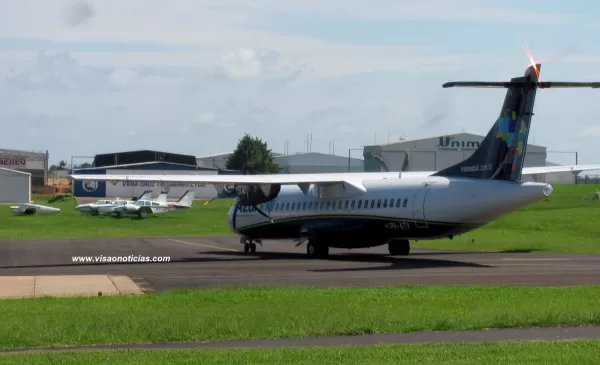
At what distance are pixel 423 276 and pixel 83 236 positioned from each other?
31380 mm

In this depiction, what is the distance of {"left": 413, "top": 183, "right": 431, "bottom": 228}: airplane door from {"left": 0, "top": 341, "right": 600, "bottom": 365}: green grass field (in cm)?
1803

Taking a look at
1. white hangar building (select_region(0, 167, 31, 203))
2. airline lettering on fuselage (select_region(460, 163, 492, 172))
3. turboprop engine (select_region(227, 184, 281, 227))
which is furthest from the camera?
white hangar building (select_region(0, 167, 31, 203))

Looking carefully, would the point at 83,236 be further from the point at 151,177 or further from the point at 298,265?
the point at 298,265

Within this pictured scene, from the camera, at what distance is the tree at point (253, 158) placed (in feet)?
386

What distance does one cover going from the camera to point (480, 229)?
4850 centimetres

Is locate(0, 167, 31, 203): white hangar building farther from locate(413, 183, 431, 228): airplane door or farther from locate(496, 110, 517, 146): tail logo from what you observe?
locate(496, 110, 517, 146): tail logo

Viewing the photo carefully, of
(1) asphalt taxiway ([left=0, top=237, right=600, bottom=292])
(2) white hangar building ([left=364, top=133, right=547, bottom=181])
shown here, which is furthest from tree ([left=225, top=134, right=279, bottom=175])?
(1) asphalt taxiway ([left=0, top=237, right=600, bottom=292])

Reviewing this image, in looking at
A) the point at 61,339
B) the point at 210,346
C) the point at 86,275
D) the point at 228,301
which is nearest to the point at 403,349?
the point at 210,346

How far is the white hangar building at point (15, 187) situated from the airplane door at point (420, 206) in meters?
85.2

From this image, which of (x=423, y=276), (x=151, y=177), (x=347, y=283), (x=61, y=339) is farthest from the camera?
(x=151, y=177)

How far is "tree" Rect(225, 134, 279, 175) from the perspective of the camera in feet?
386

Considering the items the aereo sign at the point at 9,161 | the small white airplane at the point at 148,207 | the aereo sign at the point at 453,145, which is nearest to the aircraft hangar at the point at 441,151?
the aereo sign at the point at 453,145

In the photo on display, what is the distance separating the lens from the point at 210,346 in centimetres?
1353

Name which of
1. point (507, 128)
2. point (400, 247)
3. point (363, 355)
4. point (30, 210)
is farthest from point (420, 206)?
point (30, 210)
